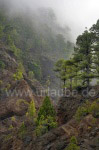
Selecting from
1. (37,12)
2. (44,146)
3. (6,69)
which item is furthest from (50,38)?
(44,146)

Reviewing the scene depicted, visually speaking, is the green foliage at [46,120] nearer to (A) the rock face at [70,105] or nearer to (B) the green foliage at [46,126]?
(B) the green foliage at [46,126]

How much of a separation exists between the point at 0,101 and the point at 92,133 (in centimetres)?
5707

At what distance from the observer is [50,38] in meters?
169

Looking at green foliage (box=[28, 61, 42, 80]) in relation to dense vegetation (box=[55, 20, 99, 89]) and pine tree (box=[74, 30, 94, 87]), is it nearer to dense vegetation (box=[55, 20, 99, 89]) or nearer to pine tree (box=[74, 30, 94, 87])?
dense vegetation (box=[55, 20, 99, 89])

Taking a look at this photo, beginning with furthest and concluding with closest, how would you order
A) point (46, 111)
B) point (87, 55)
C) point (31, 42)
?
1. point (31, 42)
2. point (46, 111)
3. point (87, 55)

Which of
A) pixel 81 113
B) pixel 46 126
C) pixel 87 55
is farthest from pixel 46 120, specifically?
pixel 87 55

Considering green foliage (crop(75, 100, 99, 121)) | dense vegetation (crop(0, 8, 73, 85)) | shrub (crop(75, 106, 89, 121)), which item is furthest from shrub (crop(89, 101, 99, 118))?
dense vegetation (crop(0, 8, 73, 85))

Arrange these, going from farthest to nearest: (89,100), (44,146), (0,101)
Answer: (0,101) → (89,100) → (44,146)

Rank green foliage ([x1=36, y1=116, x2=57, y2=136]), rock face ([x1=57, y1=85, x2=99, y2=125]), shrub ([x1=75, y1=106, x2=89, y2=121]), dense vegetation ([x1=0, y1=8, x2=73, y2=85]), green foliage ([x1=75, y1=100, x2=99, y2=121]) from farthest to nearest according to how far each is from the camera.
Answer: dense vegetation ([x1=0, y1=8, x2=73, y2=85]) < rock face ([x1=57, y1=85, x2=99, y2=125]) < green foliage ([x1=36, y1=116, x2=57, y2=136]) < shrub ([x1=75, y1=106, x2=89, y2=121]) < green foliage ([x1=75, y1=100, x2=99, y2=121])

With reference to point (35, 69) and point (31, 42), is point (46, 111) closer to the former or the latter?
point (35, 69)

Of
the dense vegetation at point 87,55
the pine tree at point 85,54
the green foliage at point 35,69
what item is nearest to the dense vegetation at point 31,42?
the green foliage at point 35,69

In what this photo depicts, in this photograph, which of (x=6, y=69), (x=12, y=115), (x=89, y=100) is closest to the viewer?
(x=89, y=100)

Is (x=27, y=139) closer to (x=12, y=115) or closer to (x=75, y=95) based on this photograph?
(x=75, y=95)

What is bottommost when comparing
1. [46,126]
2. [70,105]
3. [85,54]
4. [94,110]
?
[46,126]
